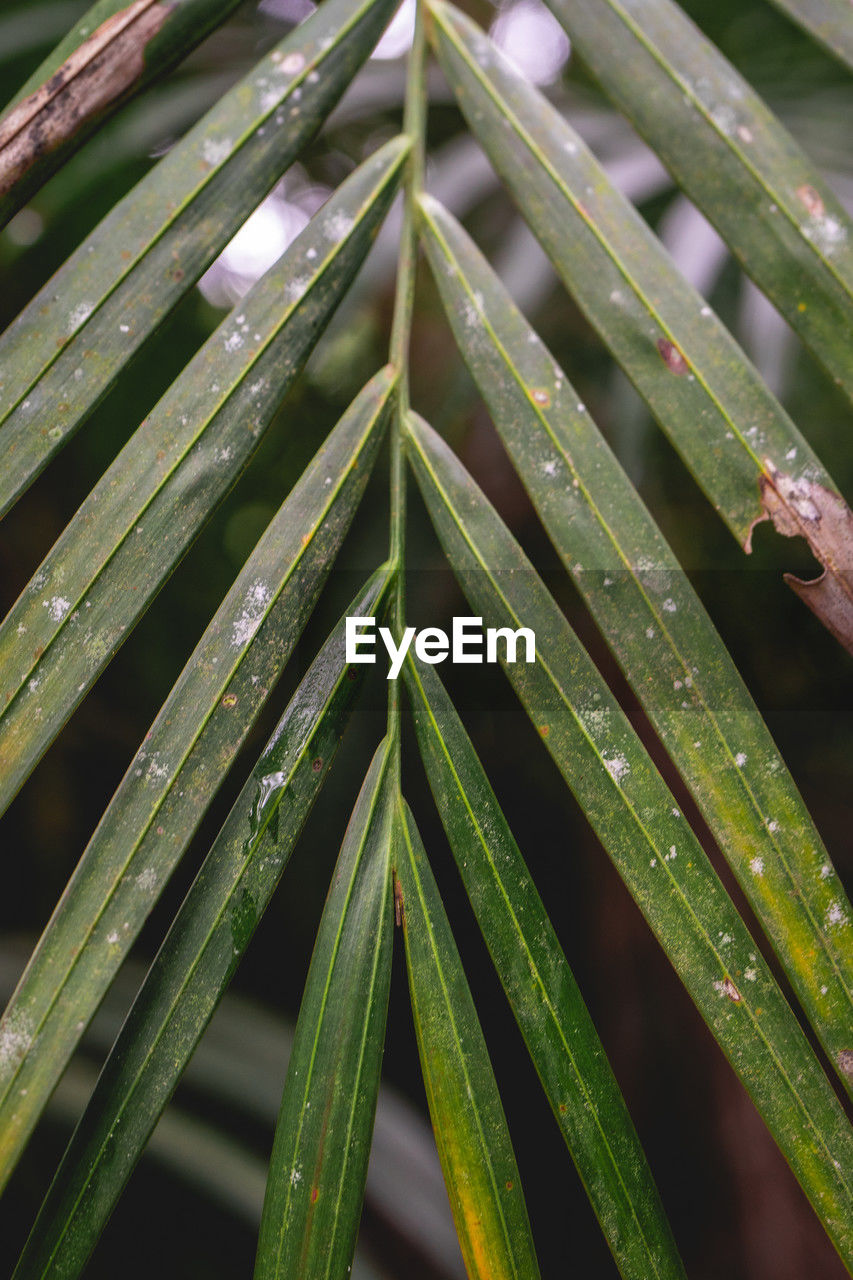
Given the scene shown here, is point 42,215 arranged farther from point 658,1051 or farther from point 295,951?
point 658,1051

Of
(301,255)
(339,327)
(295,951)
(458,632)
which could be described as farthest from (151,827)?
(339,327)

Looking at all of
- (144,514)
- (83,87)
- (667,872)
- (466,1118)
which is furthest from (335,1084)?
(83,87)

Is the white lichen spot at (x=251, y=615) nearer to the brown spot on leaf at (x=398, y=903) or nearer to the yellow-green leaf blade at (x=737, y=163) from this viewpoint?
the brown spot on leaf at (x=398, y=903)

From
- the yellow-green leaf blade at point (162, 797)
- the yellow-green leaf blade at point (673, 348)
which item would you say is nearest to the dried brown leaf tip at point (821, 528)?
the yellow-green leaf blade at point (673, 348)

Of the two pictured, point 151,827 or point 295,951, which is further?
point 295,951

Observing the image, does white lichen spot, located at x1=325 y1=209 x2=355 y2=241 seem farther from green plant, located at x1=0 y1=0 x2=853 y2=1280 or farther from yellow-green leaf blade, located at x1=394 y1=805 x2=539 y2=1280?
yellow-green leaf blade, located at x1=394 y1=805 x2=539 y2=1280

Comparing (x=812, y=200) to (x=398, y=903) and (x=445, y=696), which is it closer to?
(x=445, y=696)
